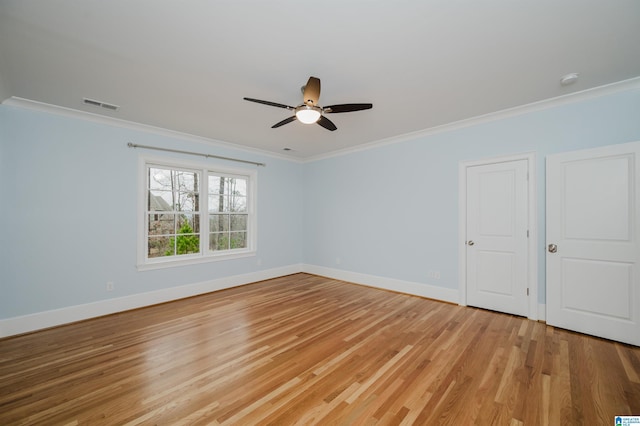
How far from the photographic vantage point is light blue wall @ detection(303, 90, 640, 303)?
307 cm

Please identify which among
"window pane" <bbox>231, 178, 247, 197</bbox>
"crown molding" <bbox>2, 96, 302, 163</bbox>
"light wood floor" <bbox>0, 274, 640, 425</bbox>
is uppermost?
"crown molding" <bbox>2, 96, 302, 163</bbox>

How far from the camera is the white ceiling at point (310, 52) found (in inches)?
70.6

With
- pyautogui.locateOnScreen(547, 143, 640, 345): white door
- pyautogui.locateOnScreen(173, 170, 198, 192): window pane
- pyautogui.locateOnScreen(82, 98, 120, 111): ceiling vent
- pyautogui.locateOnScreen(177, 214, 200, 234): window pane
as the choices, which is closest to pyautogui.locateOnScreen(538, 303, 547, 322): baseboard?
pyautogui.locateOnScreen(547, 143, 640, 345): white door

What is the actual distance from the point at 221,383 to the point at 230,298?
2.31 meters

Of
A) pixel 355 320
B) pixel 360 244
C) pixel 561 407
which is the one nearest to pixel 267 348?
pixel 355 320

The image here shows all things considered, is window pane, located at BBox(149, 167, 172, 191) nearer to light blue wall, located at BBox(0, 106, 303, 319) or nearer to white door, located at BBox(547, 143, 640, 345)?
light blue wall, located at BBox(0, 106, 303, 319)

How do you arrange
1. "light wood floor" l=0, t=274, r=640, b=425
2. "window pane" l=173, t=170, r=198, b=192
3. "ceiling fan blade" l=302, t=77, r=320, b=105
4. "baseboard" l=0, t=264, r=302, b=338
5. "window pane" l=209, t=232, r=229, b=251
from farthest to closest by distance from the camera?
"window pane" l=209, t=232, r=229, b=251, "window pane" l=173, t=170, r=198, b=192, "baseboard" l=0, t=264, r=302, b=338, "ceiling fan blade" l=302, t=77, r=320, b=105, "light wood floor" l=0, t=274, r=640, b=425

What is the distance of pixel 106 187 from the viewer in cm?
368

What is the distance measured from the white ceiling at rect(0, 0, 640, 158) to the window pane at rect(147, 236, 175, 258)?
194 centimetres

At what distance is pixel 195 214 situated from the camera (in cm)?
466

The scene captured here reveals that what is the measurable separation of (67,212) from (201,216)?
1751 mm

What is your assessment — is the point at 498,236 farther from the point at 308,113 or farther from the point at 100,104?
the point at 100,104

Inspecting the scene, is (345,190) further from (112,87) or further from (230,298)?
(112,87)

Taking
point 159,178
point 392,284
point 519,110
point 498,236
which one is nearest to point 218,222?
point 159,178
